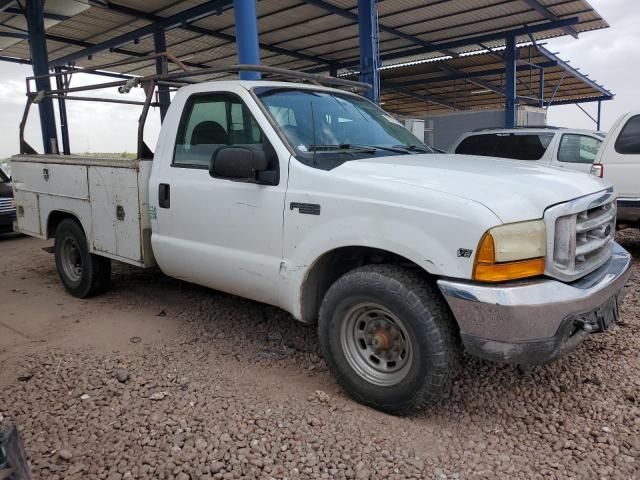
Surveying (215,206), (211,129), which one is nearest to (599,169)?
(211,129)

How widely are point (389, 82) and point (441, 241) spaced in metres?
19.7

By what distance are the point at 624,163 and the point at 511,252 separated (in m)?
5.17

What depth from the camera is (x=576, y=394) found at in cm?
322

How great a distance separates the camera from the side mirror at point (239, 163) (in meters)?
3.25

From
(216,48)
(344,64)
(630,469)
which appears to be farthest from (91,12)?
(630,469)

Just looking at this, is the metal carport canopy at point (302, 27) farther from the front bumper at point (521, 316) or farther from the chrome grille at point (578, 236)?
the front bumper at point (521, 316)

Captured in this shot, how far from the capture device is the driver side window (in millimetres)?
3688

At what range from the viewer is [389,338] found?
3021mm

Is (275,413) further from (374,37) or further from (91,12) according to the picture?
(91,12)

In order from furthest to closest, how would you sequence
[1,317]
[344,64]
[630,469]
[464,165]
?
[344,64]
[1,317]
[464,165]
[630,469]

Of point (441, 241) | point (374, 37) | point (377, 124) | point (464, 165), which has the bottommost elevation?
point (441, 241)

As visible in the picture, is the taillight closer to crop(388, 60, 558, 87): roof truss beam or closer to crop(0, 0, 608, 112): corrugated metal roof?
crop(0, 0, 608, 112): corrugated metal roof

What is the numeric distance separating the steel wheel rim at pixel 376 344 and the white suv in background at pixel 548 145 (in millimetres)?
6049

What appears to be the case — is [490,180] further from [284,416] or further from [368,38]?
[368,38]
